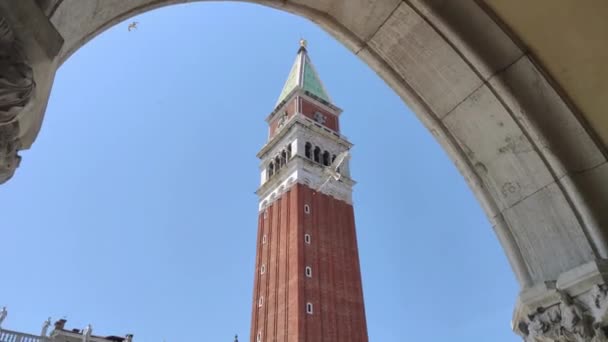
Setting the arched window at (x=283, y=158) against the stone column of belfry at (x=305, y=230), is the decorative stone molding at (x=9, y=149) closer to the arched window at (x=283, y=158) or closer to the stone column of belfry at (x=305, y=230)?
the stone column of belfry at (x=305, y=230)

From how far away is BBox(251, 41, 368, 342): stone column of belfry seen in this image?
3228 centimetres

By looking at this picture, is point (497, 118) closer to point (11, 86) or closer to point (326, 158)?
point (11, 86)

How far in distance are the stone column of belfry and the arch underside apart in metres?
28.5

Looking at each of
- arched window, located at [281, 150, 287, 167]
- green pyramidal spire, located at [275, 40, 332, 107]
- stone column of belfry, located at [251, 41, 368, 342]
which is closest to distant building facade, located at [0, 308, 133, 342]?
stone column of belfry, located at [251, 41, 368, 342]

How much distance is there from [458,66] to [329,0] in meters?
0.99

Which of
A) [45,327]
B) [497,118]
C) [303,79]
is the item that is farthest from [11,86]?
[303,79]

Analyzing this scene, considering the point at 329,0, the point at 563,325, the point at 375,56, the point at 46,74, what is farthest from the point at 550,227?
the point at 46,74

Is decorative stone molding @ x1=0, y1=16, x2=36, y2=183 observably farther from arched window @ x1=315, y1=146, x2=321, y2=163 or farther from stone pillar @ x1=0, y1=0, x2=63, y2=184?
arched window @ x1=315, y1=146, x2=321, y2=163

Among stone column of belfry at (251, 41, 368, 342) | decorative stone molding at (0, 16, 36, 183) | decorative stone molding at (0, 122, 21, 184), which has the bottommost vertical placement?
decorative stone molding at (0, 122, 21, 184)

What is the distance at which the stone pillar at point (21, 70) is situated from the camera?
1.56 metres

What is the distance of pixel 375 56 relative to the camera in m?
3.46

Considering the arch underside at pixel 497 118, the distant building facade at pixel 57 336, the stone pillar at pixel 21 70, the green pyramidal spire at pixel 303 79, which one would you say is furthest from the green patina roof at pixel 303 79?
the stone pillar at pixel 21 70

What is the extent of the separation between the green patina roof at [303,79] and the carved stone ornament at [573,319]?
40923mm

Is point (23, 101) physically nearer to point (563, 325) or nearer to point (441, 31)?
point (441, 31)
